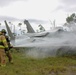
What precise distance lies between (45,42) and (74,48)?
6.29ft

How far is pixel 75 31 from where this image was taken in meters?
17.3

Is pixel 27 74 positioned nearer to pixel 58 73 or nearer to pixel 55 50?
pixel 58 73

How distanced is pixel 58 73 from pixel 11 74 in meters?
1.81

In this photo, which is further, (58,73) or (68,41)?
(68,41)

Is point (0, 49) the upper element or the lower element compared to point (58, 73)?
upper

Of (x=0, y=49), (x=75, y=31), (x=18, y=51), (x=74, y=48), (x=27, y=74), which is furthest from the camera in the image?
(x=18, y=51)

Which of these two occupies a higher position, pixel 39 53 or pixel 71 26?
pixel 71 26

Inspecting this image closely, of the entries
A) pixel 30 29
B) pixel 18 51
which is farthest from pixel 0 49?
pixel 30 29

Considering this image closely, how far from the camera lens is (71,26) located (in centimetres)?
1788

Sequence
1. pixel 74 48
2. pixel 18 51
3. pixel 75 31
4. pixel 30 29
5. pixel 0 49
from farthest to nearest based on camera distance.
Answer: pixel 30 29, pixel 18 51, pixel 75 31, pixel 74 48, pixel 0 49

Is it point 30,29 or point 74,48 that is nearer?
point 74,48

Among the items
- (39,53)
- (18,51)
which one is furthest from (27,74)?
(18,51)

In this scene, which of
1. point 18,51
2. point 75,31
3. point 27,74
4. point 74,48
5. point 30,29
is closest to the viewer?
point 27,74

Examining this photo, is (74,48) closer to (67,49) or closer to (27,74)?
(67,49)
